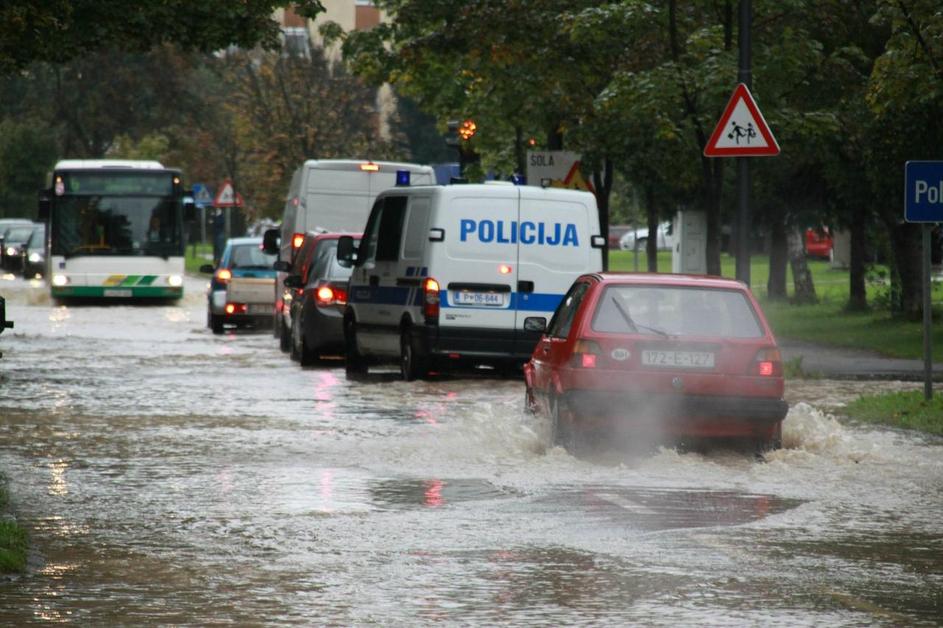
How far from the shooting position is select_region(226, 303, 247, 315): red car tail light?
36.0 m

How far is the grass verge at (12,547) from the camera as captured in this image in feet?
30.7

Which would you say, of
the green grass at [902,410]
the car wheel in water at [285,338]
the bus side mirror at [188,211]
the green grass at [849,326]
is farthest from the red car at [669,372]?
the bus side mirror at [188,211]

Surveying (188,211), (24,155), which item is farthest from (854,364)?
(24,155)

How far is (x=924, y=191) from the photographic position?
19.2 meters

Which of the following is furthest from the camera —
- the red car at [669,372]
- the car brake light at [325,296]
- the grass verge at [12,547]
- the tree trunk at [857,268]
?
the tree trunk at [857,268]

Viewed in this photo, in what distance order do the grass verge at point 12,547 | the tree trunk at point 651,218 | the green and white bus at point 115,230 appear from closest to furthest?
1. the grass verge at point 12,547
2. the green and white bus at point 115,230
3. the tree trunk at point 651,218

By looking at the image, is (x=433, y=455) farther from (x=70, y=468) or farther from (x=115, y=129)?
(x=115, y=129)

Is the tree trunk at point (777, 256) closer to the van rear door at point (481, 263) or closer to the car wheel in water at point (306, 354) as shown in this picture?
the car wheel in water at point (306, 354)

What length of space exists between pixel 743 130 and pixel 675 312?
6.28 meters

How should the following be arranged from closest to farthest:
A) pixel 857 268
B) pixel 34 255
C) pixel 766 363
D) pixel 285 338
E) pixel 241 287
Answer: pixel 766 363
pixel 285 338
pixel 241 287
pixel 857 268
pixel 34 255

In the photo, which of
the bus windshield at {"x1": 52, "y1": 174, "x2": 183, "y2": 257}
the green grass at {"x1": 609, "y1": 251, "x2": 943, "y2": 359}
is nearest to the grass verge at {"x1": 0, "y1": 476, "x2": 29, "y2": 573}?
the green grass at {"x1": 609, "y1": 251, "x2": 943, "y2": 359}

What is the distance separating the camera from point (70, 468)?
45.9ft

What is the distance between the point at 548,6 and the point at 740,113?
38.9 ft

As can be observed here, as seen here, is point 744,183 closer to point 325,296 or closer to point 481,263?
point 481,263
